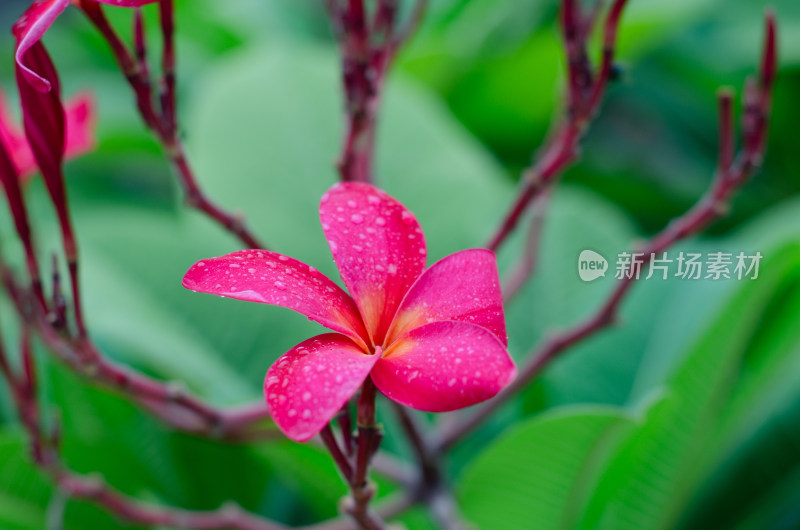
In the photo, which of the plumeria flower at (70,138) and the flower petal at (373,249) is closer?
the flower petal at (373,249)

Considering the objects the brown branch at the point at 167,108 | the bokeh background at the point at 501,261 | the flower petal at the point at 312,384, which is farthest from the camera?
the bokeh background at the point at 501,261

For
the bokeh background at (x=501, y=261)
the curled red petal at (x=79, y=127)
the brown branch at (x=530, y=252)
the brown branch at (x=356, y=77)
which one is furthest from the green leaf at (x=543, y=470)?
the curled red petal at (x=79, y=127)

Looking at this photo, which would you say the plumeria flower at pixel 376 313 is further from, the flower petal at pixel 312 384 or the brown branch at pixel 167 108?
the brown branch at pixel 167 108

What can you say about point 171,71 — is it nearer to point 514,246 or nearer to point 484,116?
point 514,246

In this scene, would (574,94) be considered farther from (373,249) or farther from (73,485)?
(73,485)

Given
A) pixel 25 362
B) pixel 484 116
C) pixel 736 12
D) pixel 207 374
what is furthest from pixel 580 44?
pixel 736 12

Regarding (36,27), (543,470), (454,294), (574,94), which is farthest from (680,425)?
(36,27)

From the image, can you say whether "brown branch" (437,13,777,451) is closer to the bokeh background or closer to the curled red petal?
the bokeh background
